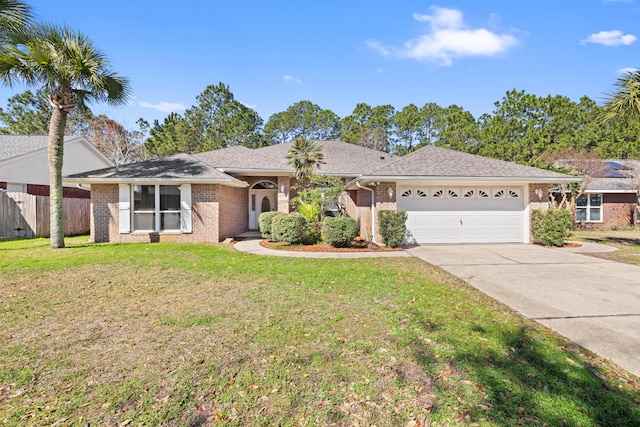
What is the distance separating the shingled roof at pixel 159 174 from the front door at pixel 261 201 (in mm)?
3653

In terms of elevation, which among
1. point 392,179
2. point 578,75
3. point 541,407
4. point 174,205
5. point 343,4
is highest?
point 343,4

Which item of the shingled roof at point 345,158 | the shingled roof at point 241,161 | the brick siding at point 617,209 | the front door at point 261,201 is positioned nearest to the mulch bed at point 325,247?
the shingled roof at point 241,161

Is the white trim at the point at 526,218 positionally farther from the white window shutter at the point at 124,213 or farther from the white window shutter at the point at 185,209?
the white window shutter at the point at 124,213

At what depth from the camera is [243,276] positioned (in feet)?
22.1

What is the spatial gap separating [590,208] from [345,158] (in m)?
14.6

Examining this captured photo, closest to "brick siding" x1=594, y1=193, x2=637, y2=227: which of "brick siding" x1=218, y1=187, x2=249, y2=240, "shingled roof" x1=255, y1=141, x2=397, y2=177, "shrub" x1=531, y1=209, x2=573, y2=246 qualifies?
"shrub" x1=531, y1=209, x2=573, y2=246

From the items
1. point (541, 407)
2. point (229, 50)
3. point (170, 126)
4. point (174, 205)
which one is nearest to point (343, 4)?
point (229, 50)

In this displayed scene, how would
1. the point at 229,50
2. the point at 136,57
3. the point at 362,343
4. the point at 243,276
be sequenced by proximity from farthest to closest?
the point at 229,50 → the point at 136,57 → the point at 243,276 → the point at 362,343

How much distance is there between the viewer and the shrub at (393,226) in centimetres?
1062

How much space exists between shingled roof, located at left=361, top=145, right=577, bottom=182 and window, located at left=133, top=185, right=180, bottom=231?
7392 mm

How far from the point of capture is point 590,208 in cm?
1773

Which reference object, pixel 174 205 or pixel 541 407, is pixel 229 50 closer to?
pixel 174 205

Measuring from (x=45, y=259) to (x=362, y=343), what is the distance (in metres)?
9.44

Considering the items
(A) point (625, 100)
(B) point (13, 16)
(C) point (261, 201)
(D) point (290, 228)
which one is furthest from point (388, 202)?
(B) point (13, 16)
